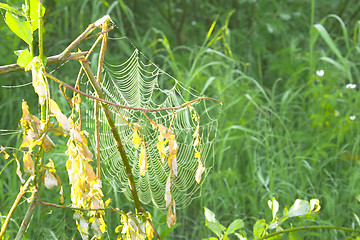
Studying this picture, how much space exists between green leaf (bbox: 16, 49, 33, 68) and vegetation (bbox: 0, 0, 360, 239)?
294 mm

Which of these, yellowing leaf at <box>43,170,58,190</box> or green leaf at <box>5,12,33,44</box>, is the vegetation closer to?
green leaf at <box>5,12,33,44</box>

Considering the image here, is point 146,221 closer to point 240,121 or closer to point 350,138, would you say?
point 240,121

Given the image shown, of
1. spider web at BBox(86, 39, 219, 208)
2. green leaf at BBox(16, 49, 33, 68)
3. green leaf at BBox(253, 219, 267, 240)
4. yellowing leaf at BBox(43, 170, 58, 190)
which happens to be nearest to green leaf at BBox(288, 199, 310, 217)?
green leaf at BBox(253, 219, 267, 240)

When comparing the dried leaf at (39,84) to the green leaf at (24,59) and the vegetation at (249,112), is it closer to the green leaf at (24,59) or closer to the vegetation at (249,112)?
the green leaf at (24,59)

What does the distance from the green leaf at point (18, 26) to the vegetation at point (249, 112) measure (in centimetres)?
26

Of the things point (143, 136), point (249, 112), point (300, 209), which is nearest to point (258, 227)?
point (300, 209)

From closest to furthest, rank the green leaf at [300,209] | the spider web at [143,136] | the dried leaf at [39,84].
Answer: the dried leaf at [39,84]
the green leaf at [300,209]
the spider web at [143,136]

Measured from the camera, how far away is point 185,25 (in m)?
4.04

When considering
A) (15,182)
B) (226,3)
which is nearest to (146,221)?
(15,182)

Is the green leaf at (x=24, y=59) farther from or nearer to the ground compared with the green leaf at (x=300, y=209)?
farther from the ground

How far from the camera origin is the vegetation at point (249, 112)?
213cm

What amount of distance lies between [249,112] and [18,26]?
2.05m

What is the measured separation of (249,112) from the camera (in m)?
2.81

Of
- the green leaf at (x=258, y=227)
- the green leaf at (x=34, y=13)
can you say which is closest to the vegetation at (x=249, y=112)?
the green leaf at (x=258, y=227)
